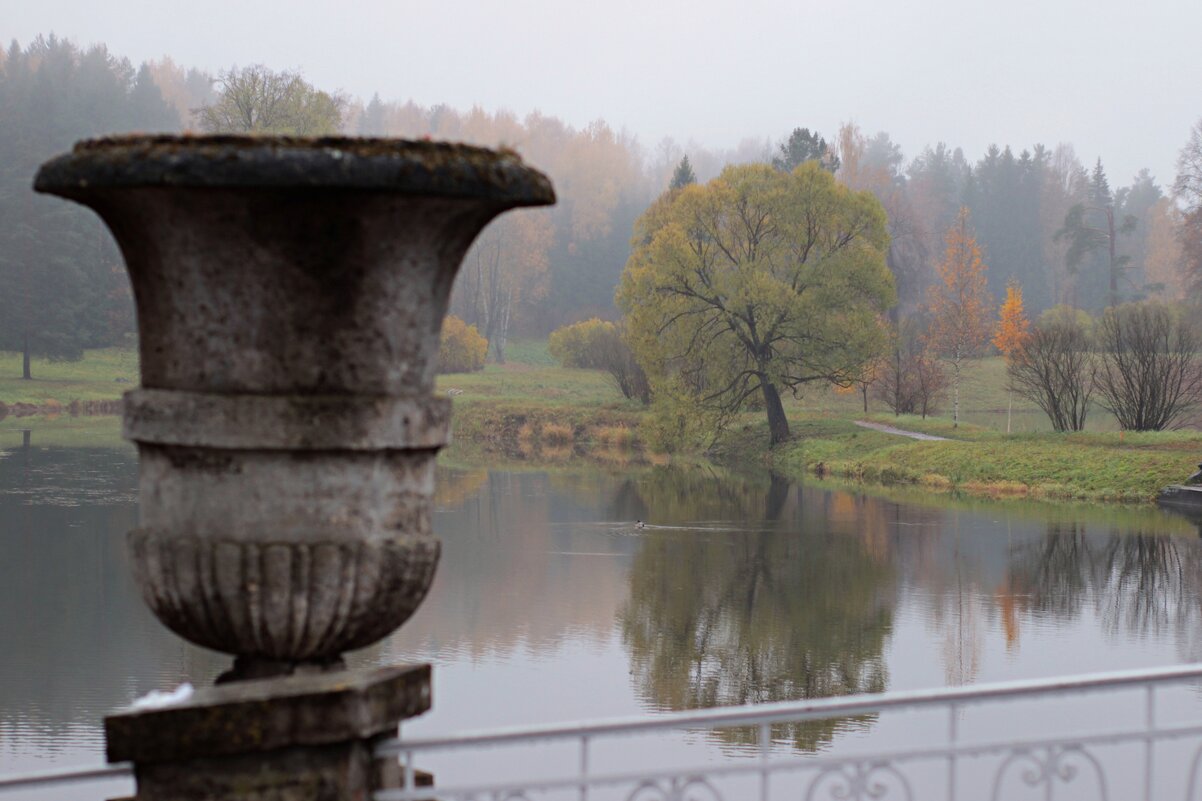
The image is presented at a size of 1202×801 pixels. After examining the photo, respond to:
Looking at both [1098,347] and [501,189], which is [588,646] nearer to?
[501,189]

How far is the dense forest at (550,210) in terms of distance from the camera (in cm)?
5791

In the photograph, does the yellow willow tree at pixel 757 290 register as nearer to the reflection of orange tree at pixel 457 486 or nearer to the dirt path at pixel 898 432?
the dirt path at pixel 898 432

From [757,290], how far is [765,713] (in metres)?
33.8

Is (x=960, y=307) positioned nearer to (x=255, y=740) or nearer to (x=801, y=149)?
(x=801, y=149)

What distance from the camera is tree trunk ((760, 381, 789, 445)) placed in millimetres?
39188

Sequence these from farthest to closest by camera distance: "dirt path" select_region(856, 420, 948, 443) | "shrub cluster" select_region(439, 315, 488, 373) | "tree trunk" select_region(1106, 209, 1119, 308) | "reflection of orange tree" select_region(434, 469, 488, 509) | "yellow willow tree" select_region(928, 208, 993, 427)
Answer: "tree trunk" select_region(1106, 209, 1119, 308) → "shrub cluster" select_region(439, 315, 488, 373) → "yellow willow tree" select_region(928, 208, 993, 427) → "dirt path" select_region(856, 420, 948, 443) → "reflection of orange tree" select_region(434, 469, 488, 509)

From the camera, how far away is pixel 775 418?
39.8m

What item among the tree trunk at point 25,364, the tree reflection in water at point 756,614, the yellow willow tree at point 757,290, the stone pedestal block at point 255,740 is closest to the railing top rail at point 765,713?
the stone pedestal block at point 255,740

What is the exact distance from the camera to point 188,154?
3445mm

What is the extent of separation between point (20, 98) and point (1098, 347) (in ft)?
164

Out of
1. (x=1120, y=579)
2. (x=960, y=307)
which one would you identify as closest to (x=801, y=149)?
(x=960, y=307)

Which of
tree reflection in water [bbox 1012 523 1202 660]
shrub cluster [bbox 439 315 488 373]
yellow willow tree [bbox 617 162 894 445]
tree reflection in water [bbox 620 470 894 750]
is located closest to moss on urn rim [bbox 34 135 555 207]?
tree reflection in water [bbox 620 470 894 750]

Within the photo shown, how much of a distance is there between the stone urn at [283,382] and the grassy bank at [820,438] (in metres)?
27.3

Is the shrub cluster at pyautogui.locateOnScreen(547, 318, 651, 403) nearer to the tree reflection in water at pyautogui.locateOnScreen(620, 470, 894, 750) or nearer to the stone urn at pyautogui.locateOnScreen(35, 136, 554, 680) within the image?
the tree reflection in water at pyautogui.locateOnScreen(620, 470, 894, 750)
